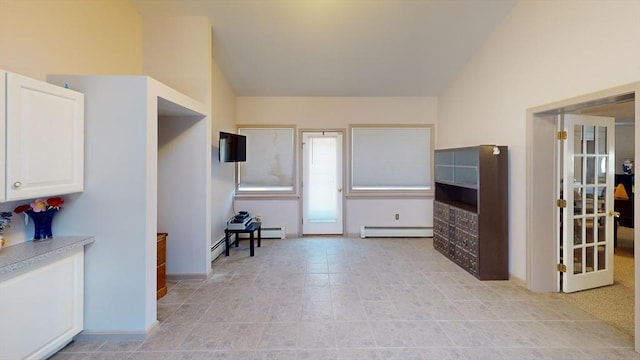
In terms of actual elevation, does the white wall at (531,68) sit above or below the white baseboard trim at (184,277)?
above

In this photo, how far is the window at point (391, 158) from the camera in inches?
239

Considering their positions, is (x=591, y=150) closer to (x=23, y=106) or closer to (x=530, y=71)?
(x=530, y=71)

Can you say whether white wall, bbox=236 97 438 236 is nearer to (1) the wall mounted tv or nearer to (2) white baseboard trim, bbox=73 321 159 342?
(1) the wall mounted tv

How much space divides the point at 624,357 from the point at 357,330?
1.98 metres

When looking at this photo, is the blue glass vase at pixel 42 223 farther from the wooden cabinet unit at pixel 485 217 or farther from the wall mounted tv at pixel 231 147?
the wooden cabinet unit at pixel 485 217

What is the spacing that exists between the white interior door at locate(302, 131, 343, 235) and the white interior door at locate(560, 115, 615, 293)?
11.7 feet

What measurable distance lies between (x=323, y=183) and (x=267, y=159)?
1199mm

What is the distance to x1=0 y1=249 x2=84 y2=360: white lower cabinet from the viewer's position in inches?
74.4

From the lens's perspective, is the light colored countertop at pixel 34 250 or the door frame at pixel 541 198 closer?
the light colored countertop at pixel 34 250

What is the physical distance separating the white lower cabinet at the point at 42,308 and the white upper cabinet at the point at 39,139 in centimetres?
53

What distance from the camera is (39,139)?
2064mm

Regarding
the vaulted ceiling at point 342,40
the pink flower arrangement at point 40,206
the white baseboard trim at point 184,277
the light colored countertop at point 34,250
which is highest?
the vaulted ceiling at point 342,40

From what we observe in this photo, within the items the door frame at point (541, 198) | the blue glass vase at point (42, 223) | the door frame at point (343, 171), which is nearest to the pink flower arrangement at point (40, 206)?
the blue glass vase at point (42, 223)

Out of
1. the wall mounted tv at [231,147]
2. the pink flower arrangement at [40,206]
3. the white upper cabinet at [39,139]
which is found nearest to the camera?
the white upper cabinet at [39,139]
